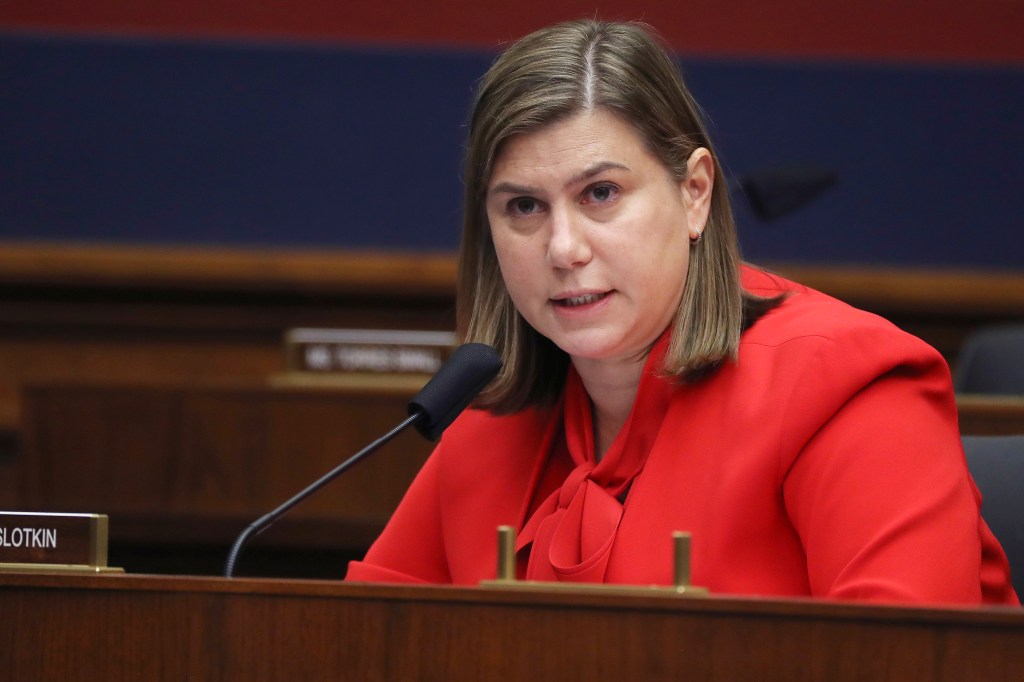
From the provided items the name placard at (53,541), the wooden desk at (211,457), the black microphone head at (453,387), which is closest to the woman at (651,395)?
the black microphone head at (453,387)

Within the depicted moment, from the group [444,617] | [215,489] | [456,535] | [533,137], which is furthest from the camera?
[215,489]

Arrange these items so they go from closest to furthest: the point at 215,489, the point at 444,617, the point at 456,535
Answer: the point at 444,617 < the point at 456,535 < the point at 215,489

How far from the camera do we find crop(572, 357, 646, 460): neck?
1594 mm

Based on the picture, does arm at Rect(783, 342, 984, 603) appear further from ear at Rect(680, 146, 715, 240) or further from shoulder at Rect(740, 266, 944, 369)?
ear at Rect(680, 146, 715, 240)

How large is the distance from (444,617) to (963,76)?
3100 mm

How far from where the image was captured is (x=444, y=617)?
3.26ft

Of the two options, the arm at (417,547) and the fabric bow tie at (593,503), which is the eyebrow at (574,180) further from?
the arm at (417,547)

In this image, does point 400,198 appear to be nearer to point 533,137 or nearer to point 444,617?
point 533,137

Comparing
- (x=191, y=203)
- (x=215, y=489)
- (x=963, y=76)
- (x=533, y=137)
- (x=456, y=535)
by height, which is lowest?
(x=456, y=535)

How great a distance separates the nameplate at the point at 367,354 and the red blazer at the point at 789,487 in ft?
3.98

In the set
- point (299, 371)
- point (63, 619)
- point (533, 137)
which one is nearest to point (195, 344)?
point (299, 371)

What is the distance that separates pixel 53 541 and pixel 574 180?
2.14ft

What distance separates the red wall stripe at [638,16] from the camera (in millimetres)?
3650

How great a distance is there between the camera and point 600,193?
1.48m
